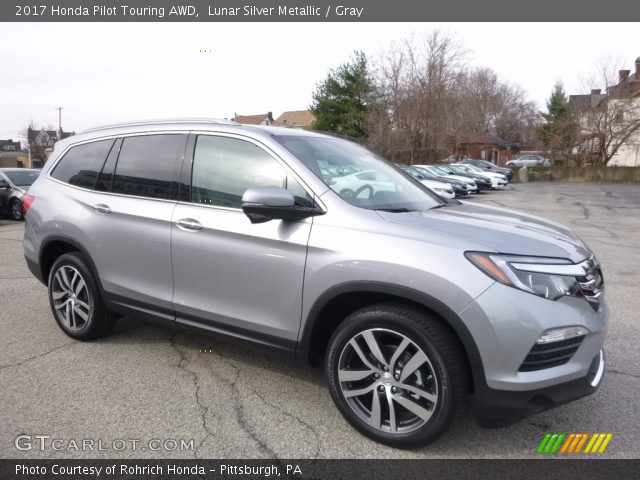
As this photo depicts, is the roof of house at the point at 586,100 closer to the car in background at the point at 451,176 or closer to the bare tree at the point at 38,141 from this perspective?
the car in background at the point at 451,176

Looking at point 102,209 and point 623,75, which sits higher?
point 623,75

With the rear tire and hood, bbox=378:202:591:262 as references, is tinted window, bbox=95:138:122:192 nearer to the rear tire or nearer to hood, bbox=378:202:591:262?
the rear tire

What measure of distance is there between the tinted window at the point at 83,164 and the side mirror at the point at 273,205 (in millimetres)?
1882

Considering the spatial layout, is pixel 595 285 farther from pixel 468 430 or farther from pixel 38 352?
pixel 38 352

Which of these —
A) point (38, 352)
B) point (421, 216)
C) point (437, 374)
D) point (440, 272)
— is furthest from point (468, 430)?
point (38, 352)

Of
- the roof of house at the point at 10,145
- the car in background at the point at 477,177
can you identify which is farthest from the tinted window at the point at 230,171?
the roof of house at the point at 10,145

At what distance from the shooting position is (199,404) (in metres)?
3.24

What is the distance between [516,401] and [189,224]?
2.27 metres

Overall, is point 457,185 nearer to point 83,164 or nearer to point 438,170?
point 438,170

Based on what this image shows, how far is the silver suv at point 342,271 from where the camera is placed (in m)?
2.48

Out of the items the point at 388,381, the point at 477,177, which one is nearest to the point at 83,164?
the point at 388,381

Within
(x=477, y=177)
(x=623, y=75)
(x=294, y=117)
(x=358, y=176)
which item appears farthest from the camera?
(x=294, y=117)
